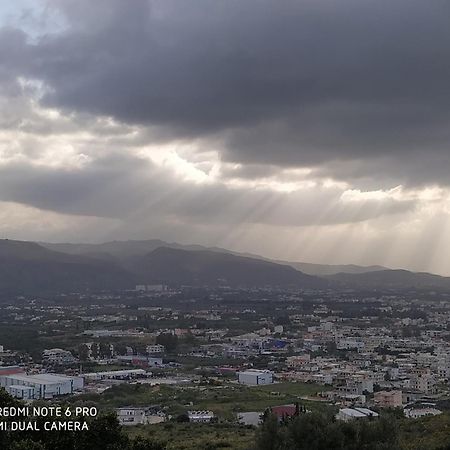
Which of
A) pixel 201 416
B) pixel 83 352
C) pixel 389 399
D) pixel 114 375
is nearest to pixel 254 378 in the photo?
pixel 389 399

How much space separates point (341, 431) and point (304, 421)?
0.77 m

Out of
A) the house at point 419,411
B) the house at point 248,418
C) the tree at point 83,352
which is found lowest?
the tree at point 83,352

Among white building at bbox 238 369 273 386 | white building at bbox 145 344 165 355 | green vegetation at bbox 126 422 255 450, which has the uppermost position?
green vegetation at bbox 126 422 255 450

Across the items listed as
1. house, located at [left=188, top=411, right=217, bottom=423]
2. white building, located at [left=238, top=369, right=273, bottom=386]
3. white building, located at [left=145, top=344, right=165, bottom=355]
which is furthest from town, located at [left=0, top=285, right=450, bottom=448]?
white building, located at [left=145, top=344, right=165, bottom=355]

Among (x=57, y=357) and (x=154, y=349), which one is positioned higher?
(x=57, y=357)

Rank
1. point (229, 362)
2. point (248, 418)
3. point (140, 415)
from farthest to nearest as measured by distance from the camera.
Answer: point (229, 362) → point (140, 415) → point (248, 418)

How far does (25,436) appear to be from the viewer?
1173cm

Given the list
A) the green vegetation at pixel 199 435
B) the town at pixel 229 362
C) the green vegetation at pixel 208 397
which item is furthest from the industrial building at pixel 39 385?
the green vegetation at pixel 199 435

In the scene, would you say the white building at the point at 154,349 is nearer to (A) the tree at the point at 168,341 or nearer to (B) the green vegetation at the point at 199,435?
(A) the tree at the point at 168,341

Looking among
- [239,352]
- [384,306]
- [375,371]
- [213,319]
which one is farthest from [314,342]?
[384,306]

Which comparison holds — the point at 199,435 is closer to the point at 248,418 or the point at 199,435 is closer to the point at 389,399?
the point at 248,418

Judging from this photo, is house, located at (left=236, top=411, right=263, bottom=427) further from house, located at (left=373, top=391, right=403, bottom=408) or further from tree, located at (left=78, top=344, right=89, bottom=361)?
tree, located at (left=78, top=344, right=89, bottom=361)

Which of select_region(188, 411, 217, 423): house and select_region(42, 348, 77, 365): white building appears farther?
select_region(42, 348, 77, 365): white building

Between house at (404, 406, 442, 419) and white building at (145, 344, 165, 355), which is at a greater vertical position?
house at (404, 406, 442, 419)
